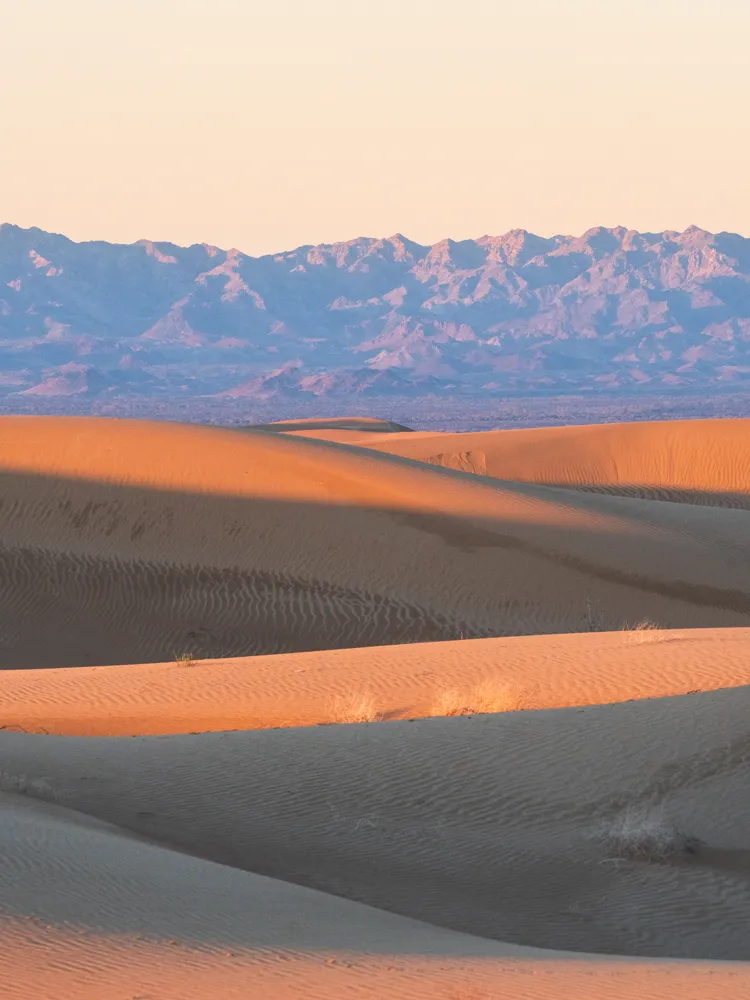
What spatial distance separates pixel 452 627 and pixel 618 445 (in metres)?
32.2

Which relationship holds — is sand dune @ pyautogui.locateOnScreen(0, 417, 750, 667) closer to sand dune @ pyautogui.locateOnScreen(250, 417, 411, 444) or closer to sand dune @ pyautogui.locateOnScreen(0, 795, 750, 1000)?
sand dune @ pyautogui.locateOnScreen(0, 795, 750, 1000)

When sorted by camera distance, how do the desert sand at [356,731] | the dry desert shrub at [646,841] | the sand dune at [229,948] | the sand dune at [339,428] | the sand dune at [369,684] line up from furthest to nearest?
the sand dune at [339,428] → the sand dune at [369,684] → the dry desert shrub at [646,841] → the desert sand at [356,731] → the sand dune at [229,948]

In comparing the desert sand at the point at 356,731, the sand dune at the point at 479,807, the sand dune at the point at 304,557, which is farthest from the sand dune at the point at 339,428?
the sand dune at the point at 479,807

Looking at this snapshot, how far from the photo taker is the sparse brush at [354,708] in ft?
47.0

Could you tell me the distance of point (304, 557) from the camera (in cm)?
2744

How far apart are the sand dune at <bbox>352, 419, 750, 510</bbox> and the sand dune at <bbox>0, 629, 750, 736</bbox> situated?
32165 millimetres

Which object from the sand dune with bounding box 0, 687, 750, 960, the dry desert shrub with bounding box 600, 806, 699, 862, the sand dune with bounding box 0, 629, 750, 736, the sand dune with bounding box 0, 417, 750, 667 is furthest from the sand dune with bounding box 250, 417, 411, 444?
the dry desert shrub with bounding box 600, 806, 699, 862

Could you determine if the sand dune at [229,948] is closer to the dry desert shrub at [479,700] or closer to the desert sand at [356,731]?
the desert sand at [356,731]

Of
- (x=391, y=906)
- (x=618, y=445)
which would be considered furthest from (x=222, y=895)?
(x=618, y=445)

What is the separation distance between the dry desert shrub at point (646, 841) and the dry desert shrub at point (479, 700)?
429 centimetres

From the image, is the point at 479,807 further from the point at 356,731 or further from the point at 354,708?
the point at 354,708

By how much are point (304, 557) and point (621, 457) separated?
2933cm

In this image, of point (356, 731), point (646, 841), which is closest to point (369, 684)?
point (356, 731)

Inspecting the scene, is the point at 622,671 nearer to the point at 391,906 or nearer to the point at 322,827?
the point at 322,827
